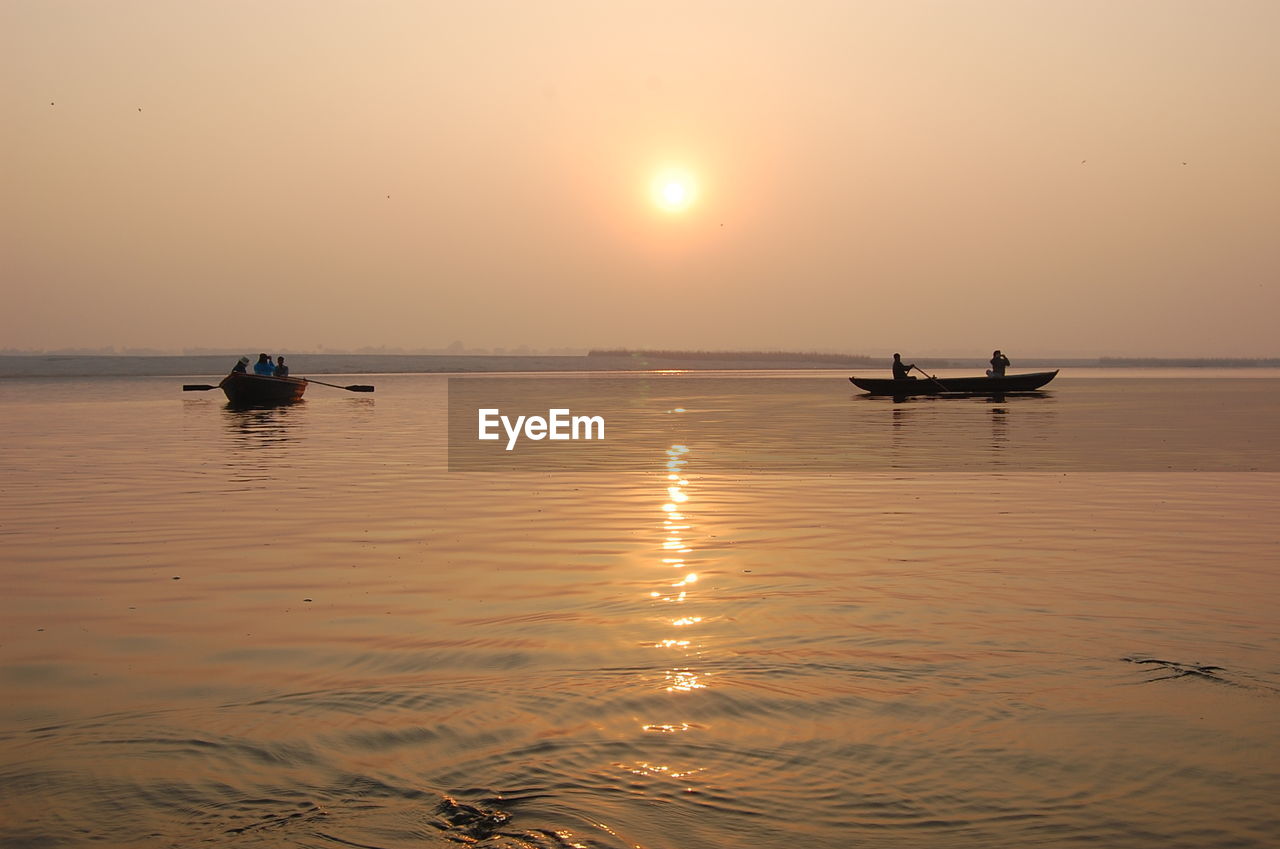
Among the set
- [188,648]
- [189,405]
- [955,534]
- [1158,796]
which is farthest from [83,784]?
[189,405]

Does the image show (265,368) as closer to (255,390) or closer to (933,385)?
(255,390)

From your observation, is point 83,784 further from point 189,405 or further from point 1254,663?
point 189,405

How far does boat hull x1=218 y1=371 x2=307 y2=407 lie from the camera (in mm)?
49125

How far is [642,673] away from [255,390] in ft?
147

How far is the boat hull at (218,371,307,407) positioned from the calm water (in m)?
32.8

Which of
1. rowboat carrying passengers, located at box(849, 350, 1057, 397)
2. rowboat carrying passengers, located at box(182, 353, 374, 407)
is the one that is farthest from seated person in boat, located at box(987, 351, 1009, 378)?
rowboat carrying passengers, located at box(182, 353, 374, 407)

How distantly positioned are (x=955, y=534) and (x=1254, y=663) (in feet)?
19.8

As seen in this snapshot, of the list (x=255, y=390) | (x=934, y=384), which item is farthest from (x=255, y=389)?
(x=934, y=384)

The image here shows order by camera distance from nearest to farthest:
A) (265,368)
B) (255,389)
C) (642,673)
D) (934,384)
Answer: (642,673) < (255,389) < (265,368) < (934,384)

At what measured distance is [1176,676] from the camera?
25.1 feet

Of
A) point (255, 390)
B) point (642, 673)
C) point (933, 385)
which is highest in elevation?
point (933, 385)

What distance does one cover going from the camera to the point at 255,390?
49.7m

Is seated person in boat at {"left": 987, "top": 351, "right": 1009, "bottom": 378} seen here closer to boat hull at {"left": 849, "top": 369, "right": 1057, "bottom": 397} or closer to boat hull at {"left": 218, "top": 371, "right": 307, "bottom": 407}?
boat hull at {"left": 849, "top": 369, "right": 1057, "bottom": 397}

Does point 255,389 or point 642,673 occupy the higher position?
point 255,389
